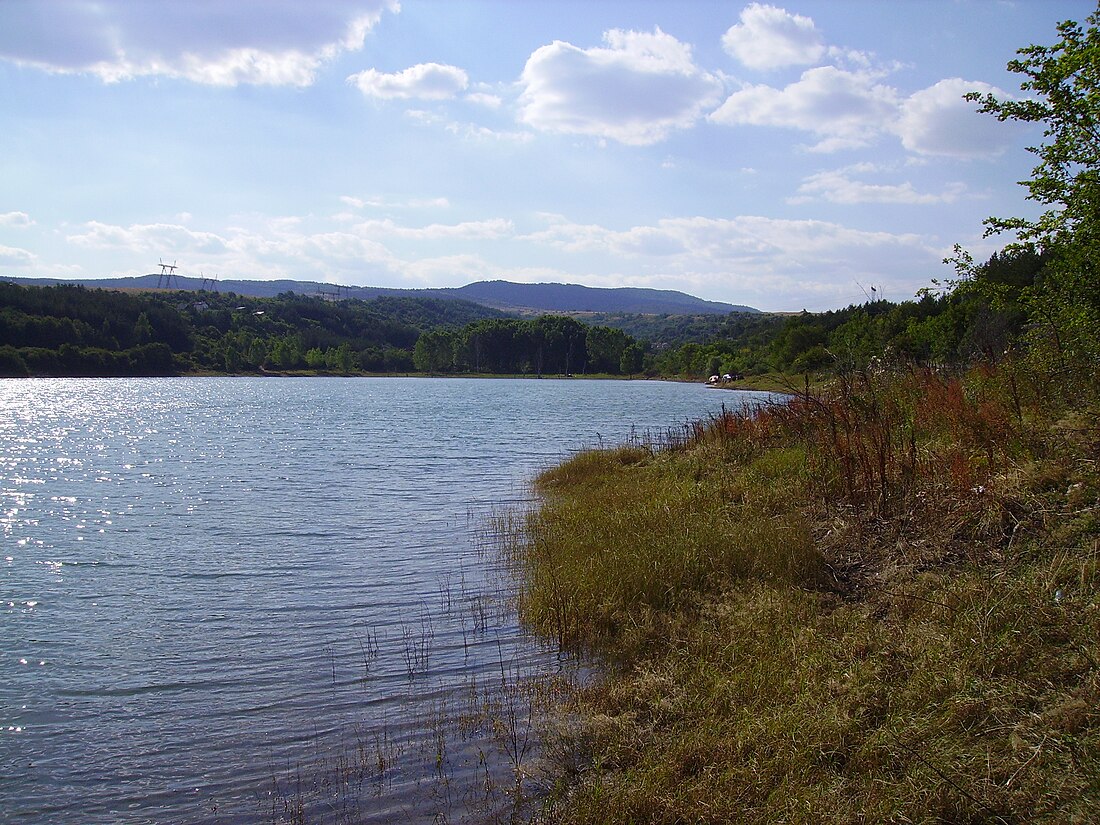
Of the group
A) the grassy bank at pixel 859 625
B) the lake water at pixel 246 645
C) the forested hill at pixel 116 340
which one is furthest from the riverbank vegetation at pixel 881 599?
the forested hill at pixel 116 340

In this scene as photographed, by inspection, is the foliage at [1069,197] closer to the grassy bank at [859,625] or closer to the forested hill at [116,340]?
the grassy bank at [859,625]

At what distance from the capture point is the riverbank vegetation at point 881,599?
5.02 metres

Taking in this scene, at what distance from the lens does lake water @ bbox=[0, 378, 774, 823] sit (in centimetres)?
642

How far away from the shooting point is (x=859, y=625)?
7.26 m

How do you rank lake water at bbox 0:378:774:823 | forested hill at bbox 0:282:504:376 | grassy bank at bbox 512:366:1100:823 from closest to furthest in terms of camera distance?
grassy bank at bbox 512:366:1100:823
lake water at bbox 0:378:774:823
forested hill at bbox 0:282:504:376

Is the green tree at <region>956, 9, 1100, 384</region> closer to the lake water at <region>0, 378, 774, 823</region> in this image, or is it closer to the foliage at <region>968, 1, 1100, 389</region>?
the foliage at <region>968, 1, 1100, 389</region>

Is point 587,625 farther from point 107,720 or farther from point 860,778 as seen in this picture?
point 107,720

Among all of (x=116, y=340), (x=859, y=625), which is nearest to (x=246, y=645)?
(x=859, y=625)

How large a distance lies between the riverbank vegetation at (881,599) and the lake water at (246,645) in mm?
1229

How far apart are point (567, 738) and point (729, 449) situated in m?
11.9

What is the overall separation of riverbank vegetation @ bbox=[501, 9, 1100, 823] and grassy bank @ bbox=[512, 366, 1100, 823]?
2 cm

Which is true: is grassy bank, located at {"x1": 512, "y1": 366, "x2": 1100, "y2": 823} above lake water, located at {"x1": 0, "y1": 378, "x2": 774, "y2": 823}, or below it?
above

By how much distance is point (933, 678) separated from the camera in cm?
580

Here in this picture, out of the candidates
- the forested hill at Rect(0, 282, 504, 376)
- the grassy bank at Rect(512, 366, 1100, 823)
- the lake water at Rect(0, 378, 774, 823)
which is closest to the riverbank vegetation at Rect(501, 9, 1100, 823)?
the grassy bank at Rect(512, 366, 1100, 823)
